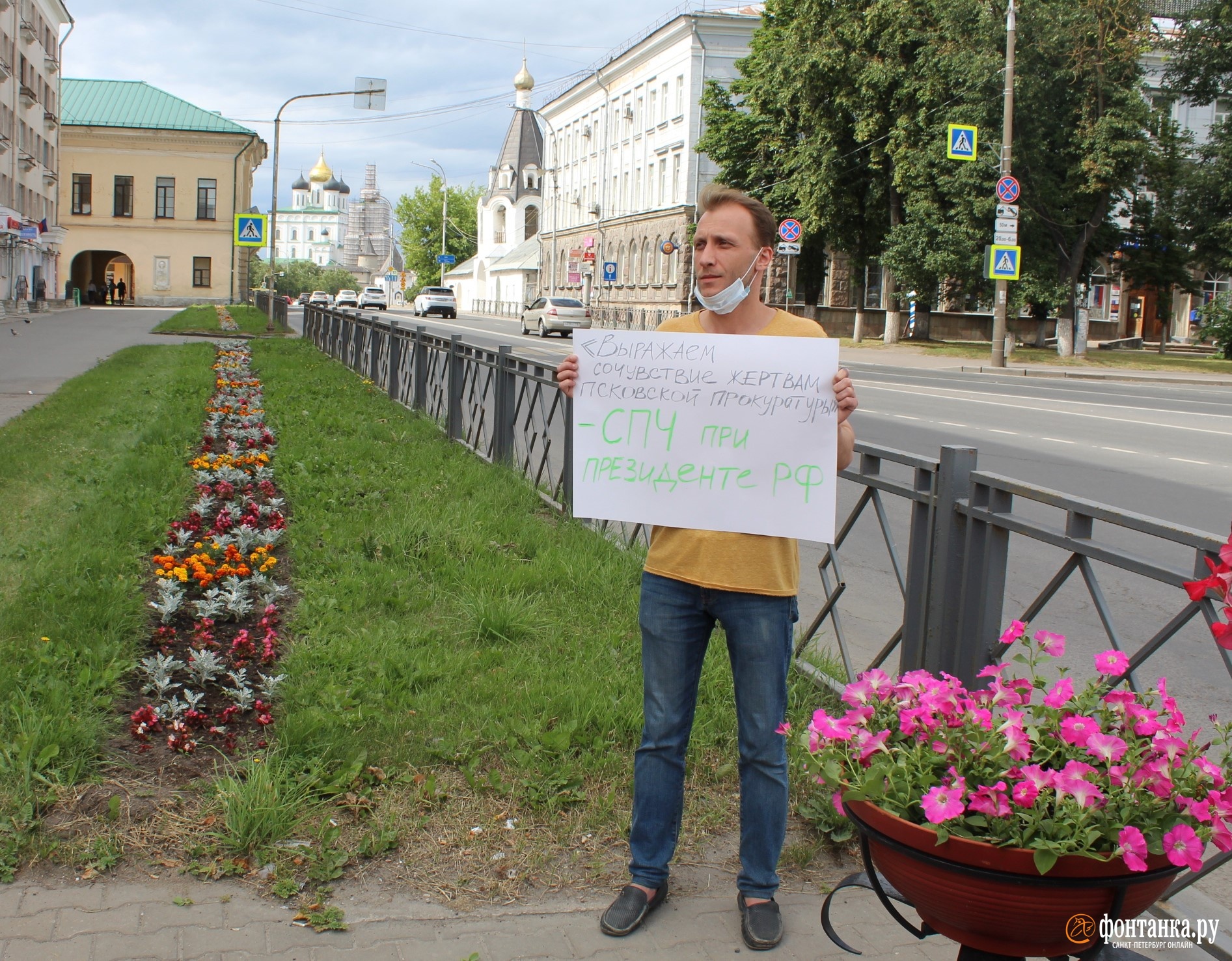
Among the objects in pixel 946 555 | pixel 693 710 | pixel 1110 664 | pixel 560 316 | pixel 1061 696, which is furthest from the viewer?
pixel 560 316

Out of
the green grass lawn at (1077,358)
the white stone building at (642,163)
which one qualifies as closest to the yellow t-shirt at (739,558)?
the green grass lawn at (1077,358)

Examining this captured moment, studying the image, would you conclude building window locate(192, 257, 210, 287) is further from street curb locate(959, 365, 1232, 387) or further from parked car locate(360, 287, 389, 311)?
street curb locate(959, 365, 1232, 387)

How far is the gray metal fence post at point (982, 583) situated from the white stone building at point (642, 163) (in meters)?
47.7

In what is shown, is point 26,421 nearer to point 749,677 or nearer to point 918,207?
point 749,677

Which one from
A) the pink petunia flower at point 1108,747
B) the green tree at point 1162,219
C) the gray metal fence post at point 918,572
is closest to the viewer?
the pink petunia flower at point 1108,747

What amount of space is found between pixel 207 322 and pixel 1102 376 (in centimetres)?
2436

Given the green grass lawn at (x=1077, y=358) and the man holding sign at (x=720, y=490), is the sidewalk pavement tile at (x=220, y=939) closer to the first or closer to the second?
the man holding sign at (x=720, y=490)

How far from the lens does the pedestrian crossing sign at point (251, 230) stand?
3344 cm

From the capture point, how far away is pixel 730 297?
9.33 ft

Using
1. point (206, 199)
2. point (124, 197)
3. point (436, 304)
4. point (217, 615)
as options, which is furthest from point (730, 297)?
point (124, 197)

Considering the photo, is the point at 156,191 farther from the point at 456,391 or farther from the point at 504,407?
the point at 504,407

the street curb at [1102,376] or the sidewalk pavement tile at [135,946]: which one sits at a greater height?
the street curb at [1102,376]

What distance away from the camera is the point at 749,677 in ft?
9.45

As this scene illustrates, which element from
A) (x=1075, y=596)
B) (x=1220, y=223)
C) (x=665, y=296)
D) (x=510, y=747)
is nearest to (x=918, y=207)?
(x=1220, y=223)
